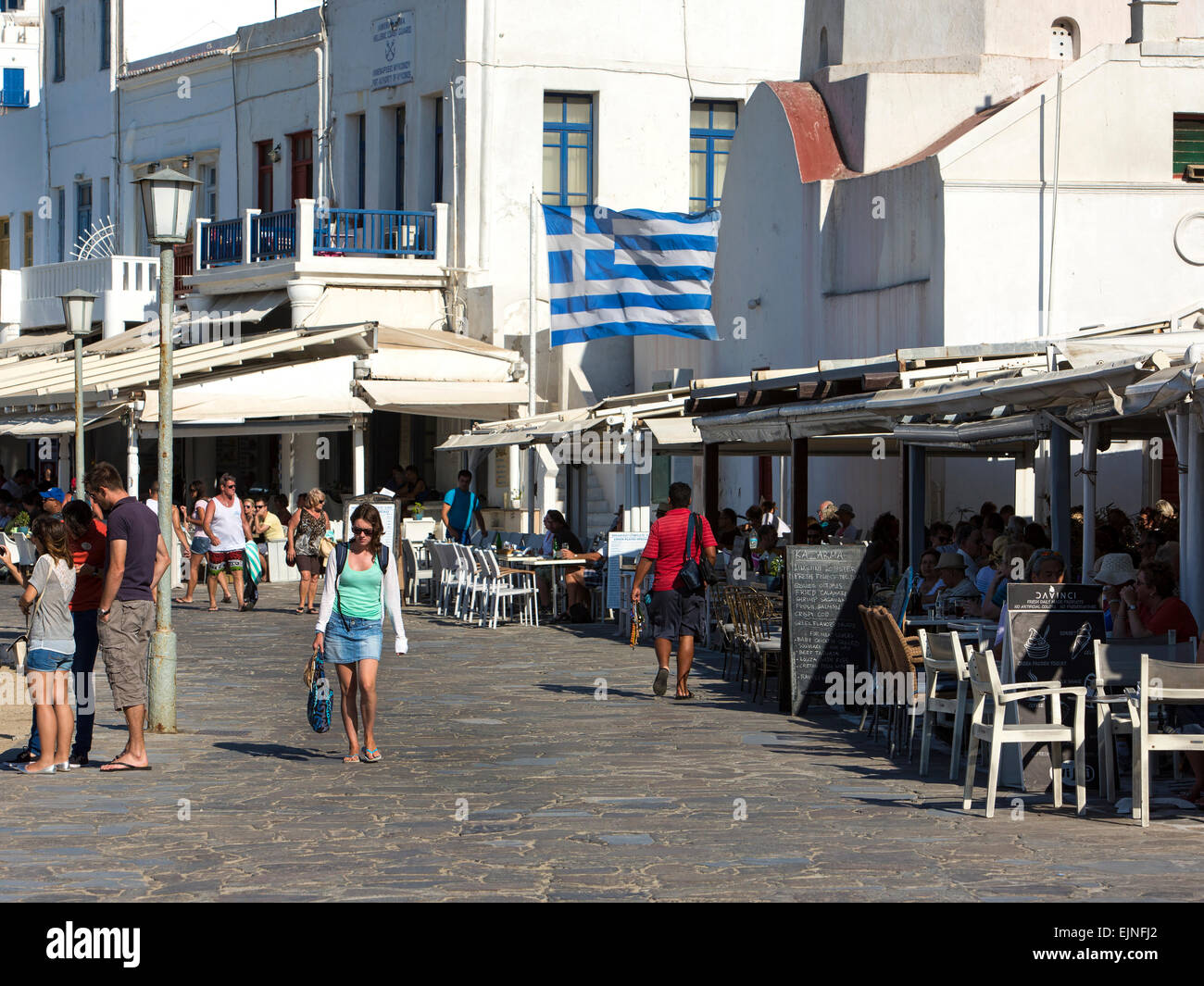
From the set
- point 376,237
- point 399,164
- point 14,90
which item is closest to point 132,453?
point 376,237

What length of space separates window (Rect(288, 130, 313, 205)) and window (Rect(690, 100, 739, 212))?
6.83 metres

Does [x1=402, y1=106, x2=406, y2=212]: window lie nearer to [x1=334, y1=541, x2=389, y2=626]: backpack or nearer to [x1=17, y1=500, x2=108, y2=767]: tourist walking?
[x1=334, y1=541, x2=389, y2=626]: backpack

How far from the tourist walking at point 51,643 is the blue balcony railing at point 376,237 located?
20602 millimetres

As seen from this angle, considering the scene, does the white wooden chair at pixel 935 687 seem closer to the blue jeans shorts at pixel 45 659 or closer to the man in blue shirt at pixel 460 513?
the blue jeans shorts at pixel 45 659

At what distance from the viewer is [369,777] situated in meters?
10.7

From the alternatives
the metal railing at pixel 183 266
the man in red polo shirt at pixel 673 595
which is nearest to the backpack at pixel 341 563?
the man in red polo shirt at pixel 673 595

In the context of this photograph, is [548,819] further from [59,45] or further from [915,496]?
[59,45]

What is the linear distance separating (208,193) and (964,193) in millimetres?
18663

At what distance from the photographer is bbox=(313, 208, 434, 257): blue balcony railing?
102 feet

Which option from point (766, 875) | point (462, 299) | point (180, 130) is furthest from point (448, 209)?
point (766, 875)

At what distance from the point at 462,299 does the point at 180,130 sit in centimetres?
823

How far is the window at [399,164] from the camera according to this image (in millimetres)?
32500

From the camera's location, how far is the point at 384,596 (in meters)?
11.6

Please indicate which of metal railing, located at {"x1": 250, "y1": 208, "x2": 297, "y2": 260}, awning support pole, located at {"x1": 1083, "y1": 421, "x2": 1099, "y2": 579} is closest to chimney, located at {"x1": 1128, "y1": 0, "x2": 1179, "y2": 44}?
awning support pole, located at {"x1": 1083, "y1": 421, "x2": 1099, "y2": 579}
